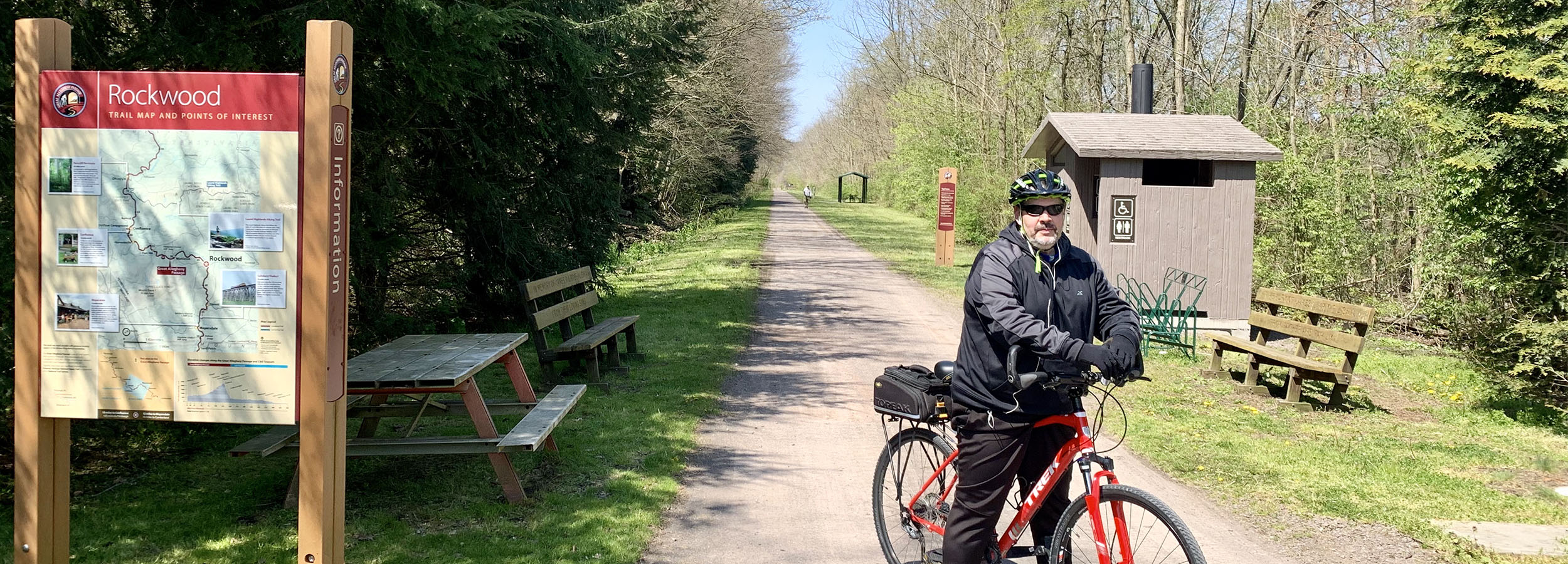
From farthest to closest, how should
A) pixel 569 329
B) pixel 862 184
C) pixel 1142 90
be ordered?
1. pixel 862 184
2. pixel 1142 90
3. pixel 569 329

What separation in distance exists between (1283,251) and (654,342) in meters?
10.3

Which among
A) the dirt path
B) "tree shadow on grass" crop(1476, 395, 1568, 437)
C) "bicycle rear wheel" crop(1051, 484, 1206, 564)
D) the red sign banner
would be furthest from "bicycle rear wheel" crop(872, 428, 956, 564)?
"tree shadow on grass" crop(1476, 395, 1568, 437)

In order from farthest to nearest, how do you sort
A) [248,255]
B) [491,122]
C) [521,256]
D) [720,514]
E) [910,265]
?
[910,265] → [521,256] → [491,122] → [720,514] → [248,255]

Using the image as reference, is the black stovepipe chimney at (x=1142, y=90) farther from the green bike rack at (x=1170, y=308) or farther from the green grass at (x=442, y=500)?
the green grass at (x=442, y=500)

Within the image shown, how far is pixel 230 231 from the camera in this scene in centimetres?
450

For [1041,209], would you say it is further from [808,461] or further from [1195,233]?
[1195,233]

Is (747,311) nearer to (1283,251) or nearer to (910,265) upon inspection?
(1283,251)

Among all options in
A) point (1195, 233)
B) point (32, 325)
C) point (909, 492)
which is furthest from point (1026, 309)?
point (1195, 233)

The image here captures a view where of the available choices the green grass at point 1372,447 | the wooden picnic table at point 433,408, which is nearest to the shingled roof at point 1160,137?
the green grass at point 1372,447

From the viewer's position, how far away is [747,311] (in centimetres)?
1598

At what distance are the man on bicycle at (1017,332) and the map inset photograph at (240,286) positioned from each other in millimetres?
2748

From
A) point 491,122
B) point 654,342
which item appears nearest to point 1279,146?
point 654,342

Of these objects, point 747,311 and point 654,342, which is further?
point 747,311

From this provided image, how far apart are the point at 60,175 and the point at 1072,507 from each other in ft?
13.5
